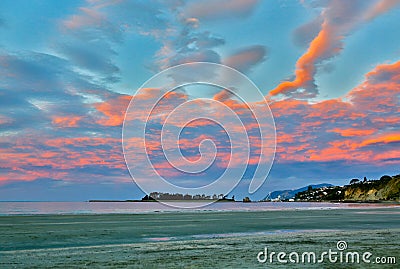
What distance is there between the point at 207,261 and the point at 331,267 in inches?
188

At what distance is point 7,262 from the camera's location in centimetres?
1700

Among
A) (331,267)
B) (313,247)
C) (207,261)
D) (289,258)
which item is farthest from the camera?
(313,247)

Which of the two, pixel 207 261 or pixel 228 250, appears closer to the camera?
pixel 207 261

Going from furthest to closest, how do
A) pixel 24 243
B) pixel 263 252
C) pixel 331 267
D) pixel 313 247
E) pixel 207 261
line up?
pixel 24 243 < pixel 313 247 < pixel 263 252 < pixel 207 261 < pixel 331 267

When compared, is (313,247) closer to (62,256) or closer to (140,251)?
(140,251)

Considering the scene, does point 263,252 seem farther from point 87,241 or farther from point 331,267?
point 87,241

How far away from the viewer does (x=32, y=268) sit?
15.5m

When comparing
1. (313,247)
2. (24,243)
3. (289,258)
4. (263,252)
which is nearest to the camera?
(289,258)

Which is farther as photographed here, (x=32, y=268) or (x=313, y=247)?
(x=313, y=247)

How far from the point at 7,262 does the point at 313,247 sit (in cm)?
1434

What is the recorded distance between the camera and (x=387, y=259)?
54.7 feet

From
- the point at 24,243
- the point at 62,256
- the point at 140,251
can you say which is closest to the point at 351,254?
the point at 140,251

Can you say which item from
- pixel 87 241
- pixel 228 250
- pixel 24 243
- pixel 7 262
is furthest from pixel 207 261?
pixel 24 243

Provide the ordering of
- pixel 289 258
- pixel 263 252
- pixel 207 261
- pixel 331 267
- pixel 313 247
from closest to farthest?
pixel 331 267
pixel 207 261
pixel 289 258
pixel 263 252
pixel 313 247
